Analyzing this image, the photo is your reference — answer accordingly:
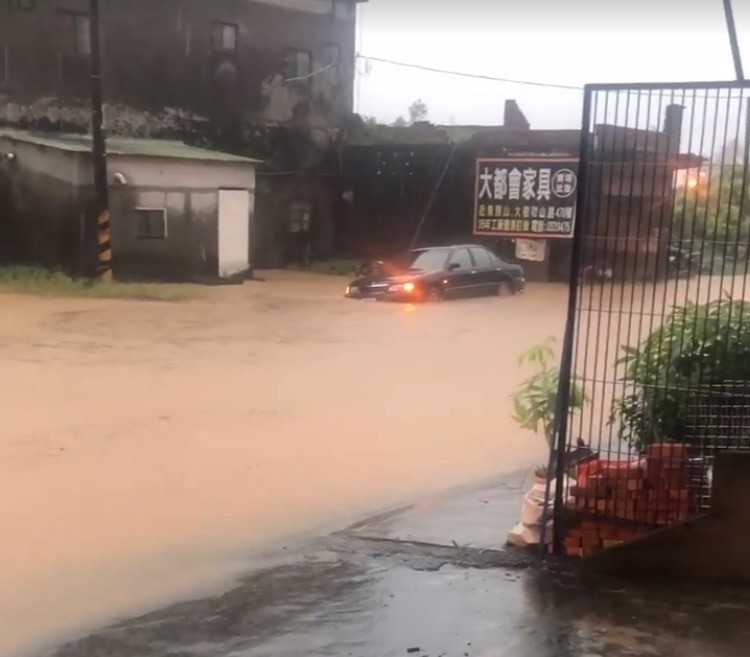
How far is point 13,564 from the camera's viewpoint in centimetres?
476

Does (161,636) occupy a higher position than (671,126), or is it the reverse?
(671,126)

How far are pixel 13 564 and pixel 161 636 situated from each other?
1.32m

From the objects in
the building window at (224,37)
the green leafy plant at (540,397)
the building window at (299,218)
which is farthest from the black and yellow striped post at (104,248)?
the green leafy plant at (540,397)

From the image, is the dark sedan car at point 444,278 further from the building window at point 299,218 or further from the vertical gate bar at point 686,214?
the vertical gate bar at point 686,214

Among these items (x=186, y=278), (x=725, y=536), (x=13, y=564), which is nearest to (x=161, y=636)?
(x=13, y=564)

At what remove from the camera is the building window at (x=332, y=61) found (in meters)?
18.8

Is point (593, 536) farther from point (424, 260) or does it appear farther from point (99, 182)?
point (99, 182)

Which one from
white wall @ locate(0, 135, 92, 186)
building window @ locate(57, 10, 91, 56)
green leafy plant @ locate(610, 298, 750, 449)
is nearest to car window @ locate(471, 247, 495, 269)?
white wall @ locate(0, 135, 92, 186)

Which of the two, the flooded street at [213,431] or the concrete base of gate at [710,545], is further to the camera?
the flooded street at [213,431]

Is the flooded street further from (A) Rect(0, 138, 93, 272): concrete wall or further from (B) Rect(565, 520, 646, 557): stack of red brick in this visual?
(A) Rect(0, 138, 93, 272): concrete wall

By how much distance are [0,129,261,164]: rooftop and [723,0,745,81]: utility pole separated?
11.8m

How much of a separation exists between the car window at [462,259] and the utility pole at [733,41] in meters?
8.80

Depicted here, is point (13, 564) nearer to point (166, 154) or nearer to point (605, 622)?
point (605, 622)

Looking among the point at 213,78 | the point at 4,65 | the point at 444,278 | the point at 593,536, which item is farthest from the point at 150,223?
the point at 593,536
